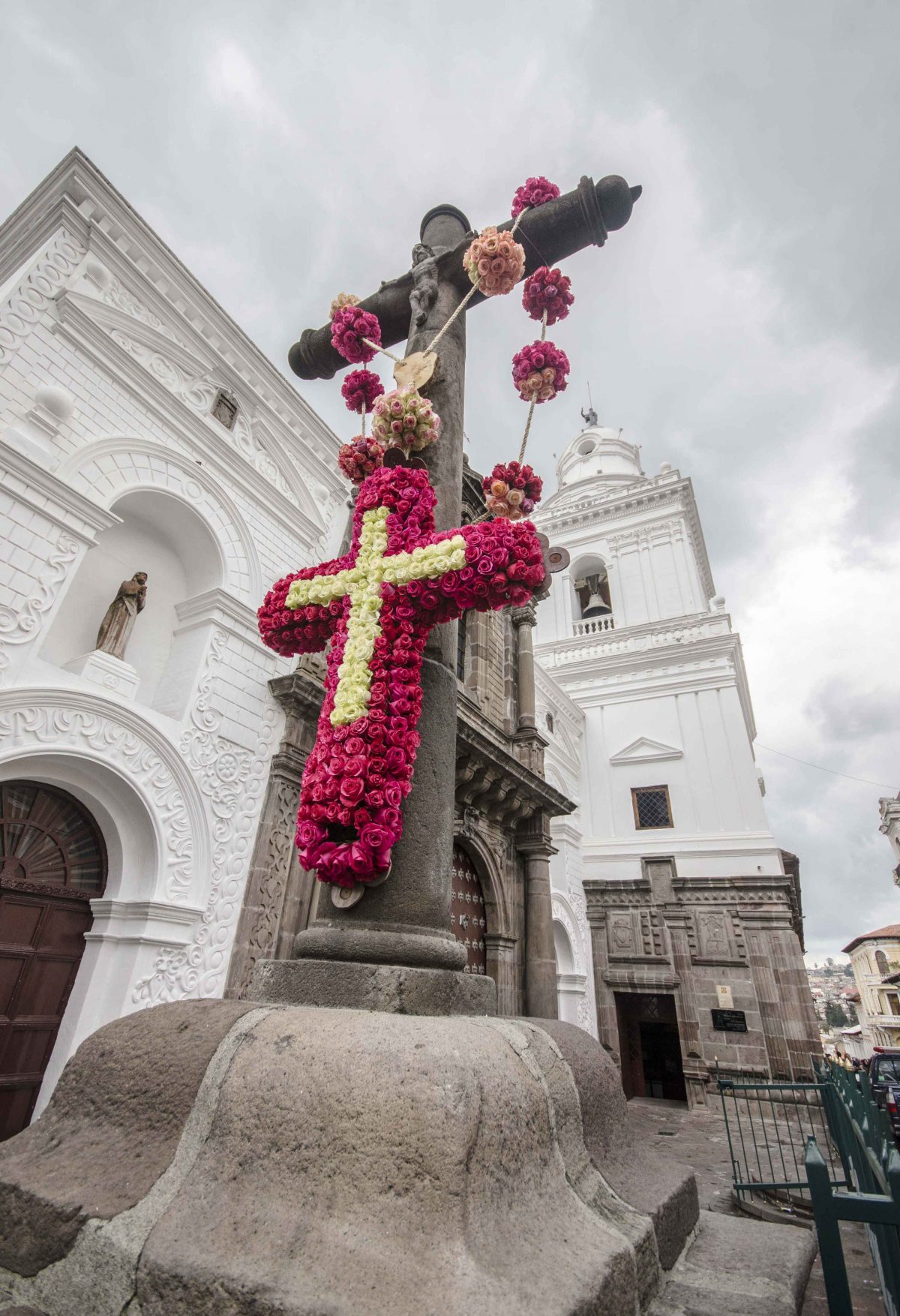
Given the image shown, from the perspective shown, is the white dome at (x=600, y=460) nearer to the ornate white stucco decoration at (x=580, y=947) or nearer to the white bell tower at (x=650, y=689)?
the white bell tower at (x=650, y=689)

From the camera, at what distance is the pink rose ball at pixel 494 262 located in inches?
137

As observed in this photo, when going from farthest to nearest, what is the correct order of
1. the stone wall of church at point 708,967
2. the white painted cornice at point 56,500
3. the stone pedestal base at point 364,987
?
the stone wall of church at point 708,967 → the white painted cornice at point 56,500 → the stone pedestal base at point 364,987

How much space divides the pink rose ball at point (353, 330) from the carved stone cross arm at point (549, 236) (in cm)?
44

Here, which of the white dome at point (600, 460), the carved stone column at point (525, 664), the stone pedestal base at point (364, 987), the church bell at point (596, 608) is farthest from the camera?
the white dome at point (600, 460)

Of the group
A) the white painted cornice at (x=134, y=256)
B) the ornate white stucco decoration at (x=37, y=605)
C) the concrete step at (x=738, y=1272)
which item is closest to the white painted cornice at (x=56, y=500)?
the ornate white stucco decoration at (x=37, y=605)

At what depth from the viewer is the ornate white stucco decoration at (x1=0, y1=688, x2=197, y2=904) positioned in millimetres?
4992

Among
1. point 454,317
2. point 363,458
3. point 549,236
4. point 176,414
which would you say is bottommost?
point 363,458

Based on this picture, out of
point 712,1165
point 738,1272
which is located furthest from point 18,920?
point 712,1165

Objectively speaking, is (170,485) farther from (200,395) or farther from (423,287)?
(423,287)

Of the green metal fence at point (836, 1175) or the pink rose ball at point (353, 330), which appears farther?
the pink rose ball at point (353, 330)

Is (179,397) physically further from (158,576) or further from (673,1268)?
(673,1268)

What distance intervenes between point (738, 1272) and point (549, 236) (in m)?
5.22

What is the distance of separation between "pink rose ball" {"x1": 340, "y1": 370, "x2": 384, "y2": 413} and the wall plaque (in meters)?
13.7

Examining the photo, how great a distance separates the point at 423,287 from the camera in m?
3.92
